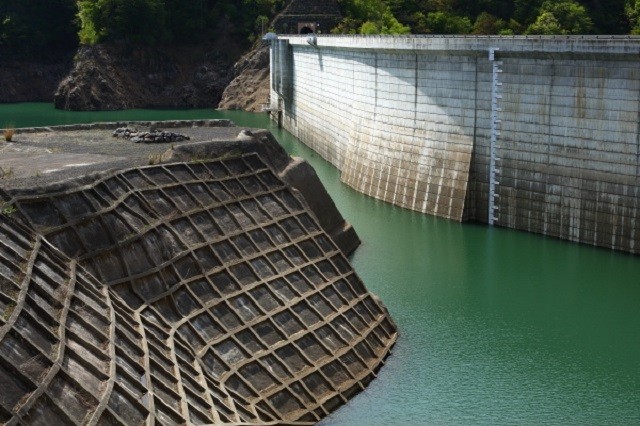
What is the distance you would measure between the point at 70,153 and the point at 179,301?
363 inches

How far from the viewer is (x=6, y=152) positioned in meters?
29.2

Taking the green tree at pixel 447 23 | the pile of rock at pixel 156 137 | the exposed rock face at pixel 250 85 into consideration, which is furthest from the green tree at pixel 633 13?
the pile of rock at pixel 156 137

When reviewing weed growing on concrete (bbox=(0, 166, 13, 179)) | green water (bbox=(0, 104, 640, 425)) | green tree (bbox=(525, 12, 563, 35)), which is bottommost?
green water (bbox=(0, 104, 640, 425))

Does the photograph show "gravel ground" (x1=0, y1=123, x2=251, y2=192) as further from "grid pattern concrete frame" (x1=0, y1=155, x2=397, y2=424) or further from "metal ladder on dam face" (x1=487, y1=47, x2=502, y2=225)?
"metal ladder on dam face" (x1=487, y1=47, x2=502, y2=225)

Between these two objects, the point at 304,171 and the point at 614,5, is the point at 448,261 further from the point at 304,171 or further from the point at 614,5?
the point at 614,5

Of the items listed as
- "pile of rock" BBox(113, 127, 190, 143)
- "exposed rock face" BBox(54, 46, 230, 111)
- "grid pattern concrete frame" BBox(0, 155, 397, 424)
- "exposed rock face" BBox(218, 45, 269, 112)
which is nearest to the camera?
"grid pattern concrete frame" BBox(0, 155, 397, 424)

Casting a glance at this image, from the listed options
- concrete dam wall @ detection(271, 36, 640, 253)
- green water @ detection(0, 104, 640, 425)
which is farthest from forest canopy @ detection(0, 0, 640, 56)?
green water @ detection(0, 104, 640, 425)

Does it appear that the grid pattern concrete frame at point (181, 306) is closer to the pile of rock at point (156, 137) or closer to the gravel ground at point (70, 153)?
the gravel ground at point (70, 153)

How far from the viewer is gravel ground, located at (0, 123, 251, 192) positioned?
23.6 metres

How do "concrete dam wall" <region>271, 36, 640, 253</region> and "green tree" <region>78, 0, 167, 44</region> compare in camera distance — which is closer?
"concrete dam wall" <region>271, 36, 640, 253</region>

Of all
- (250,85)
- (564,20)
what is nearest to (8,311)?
(564,20)

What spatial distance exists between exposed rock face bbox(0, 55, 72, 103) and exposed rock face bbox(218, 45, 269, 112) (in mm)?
21330

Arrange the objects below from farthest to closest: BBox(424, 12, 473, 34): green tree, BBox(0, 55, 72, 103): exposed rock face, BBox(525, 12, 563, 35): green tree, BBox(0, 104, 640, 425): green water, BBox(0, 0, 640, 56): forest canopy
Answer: BBox(0, 55, 72, 103): exposed rock face
BBox(424, 12, 473, 34): green tree
BBox(0, 0, 640, 56): forest canopy
BBox(525, 12, 563, 35): green tree
BBox(0, 104, 640, 425): green water

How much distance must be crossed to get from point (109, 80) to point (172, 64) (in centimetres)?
782
